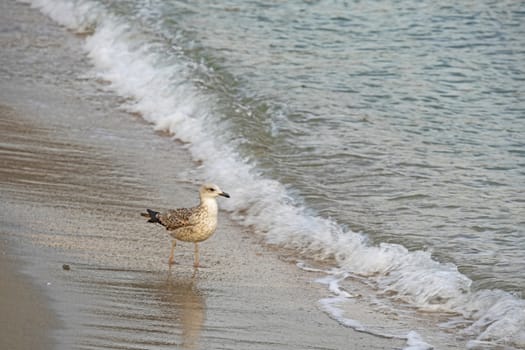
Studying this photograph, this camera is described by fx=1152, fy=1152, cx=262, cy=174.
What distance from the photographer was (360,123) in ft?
Result: 38.9

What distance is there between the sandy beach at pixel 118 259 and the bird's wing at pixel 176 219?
239 millimetres

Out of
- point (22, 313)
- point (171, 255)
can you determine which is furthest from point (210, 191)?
point (22, 313)

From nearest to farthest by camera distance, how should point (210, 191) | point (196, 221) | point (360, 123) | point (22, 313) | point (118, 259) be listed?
1. point (22, 313)
2. point (118, 259)
3. point (196, 221)
4. point (210, 191)
5. point (360, 123)

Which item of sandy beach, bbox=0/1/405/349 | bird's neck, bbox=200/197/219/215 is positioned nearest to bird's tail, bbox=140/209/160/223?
sandy beach, bbox=0/1/405/349

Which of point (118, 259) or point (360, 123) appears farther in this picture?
point (360, 123)

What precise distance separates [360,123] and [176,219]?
4163mm

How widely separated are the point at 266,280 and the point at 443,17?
10004mm

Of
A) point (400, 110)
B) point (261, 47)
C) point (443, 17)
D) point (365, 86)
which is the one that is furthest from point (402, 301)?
point (443, 17)

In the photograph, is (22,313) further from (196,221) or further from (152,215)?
(152,215)

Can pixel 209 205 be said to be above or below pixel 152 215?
above

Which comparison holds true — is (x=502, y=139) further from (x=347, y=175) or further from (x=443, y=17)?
(x=443, y=17)

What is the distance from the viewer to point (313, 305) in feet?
24.1

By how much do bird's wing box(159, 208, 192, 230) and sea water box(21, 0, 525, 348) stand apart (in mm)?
999

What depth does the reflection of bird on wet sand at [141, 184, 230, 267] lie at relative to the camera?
7984 mm
